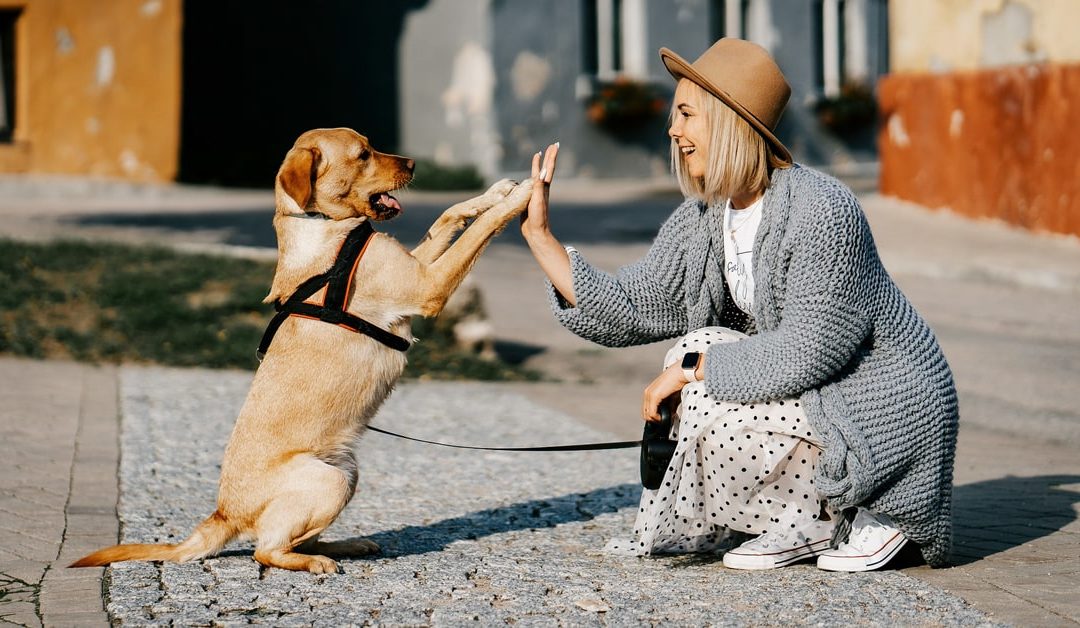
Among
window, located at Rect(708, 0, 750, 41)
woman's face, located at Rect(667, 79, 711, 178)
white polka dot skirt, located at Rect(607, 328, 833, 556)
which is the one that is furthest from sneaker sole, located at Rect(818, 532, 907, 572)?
window, located at Rect(708, 0, 750, 41)

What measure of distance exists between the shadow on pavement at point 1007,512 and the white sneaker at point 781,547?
56cm

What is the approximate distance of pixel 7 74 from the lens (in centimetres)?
2042

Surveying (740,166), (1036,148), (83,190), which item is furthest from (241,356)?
(83,190)

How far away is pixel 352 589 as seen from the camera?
14.1 feet

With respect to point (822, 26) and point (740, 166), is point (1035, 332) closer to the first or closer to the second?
point (740, 166)

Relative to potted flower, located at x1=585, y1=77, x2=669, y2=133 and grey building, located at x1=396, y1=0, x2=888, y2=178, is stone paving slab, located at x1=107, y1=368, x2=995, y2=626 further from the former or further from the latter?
potted flower, located at x1=585, y1=77, x2=669, y2=133

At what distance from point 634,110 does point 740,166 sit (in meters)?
19.1

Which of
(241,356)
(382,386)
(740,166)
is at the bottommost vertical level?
(241,356)

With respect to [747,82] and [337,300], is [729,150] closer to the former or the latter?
[747,82]

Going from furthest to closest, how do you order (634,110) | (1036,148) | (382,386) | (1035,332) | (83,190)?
(634,110) → (83,190) → (1036,148) → (1035,332) → (382,386)

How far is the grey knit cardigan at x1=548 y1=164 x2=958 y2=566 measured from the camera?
4.24 metres

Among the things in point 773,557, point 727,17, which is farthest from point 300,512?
point 727,17

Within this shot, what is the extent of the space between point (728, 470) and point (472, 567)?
94 cm

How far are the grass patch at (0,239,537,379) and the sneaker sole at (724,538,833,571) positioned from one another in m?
4.66
